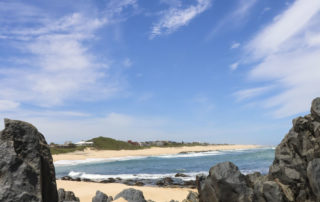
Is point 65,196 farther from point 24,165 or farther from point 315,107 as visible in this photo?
point 315,107

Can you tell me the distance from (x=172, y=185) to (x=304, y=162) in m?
11.7

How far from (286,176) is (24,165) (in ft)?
26.6

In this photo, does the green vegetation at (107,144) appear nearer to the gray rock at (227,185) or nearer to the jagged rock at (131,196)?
the jagged rock at (131,196)

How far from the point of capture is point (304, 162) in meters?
9.37

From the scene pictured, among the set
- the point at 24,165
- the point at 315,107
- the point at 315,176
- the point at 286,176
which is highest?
the point at 315,107

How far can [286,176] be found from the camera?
9.55 meters

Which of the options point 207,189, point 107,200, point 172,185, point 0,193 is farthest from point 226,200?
point 172,185

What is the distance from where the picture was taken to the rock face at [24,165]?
15.2 feet

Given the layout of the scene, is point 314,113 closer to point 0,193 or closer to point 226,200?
point 226,200

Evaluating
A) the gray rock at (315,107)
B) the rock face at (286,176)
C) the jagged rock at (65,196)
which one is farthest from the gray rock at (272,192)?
the jagged rock at (65,196)

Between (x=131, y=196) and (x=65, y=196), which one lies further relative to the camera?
(x=65, y=196)

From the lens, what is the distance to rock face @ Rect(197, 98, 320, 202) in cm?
895

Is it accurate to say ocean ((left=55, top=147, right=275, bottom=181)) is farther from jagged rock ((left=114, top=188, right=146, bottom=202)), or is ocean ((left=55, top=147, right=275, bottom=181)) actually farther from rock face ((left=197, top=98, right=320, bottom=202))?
rock face ((left=197, top=98, right=320, bottom=202))

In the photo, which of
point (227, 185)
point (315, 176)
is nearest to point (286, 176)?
point (315, 176)
